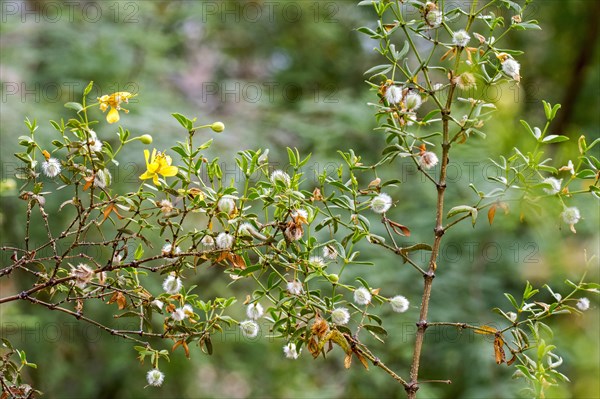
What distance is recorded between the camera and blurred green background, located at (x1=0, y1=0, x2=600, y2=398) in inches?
89.4

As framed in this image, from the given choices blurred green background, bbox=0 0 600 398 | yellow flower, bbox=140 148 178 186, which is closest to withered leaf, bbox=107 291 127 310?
yellow flower, bbox=140 148 178 186

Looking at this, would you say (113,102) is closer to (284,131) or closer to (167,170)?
(167,170)

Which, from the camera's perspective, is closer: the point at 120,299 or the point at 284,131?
the point at 120,299

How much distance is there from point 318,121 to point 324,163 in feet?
1.28

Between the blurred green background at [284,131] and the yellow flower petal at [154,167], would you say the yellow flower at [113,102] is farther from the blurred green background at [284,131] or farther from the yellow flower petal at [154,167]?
the blurred green background at [284,131]

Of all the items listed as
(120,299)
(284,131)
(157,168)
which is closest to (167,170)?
(157,168)

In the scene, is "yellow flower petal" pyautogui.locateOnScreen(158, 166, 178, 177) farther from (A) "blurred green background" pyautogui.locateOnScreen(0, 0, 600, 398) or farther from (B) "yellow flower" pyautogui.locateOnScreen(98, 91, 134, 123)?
(A) "blurred green background" pyautogui.locateOnScreen(0, 0, 600, 398)

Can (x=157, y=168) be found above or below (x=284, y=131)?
above

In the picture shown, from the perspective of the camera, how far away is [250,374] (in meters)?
2.73

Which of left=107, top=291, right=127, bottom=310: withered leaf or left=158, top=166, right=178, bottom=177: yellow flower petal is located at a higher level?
left=158, top=166, right=178, bottom=177: yellow flower petal

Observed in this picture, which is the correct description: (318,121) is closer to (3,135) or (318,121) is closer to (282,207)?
(3,135)

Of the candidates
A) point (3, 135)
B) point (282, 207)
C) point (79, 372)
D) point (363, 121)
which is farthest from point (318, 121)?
point (282, 207)

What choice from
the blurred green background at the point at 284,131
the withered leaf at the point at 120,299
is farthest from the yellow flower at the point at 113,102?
the blurred green background at the point at 284,131

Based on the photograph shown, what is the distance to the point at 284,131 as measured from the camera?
2795 mm
